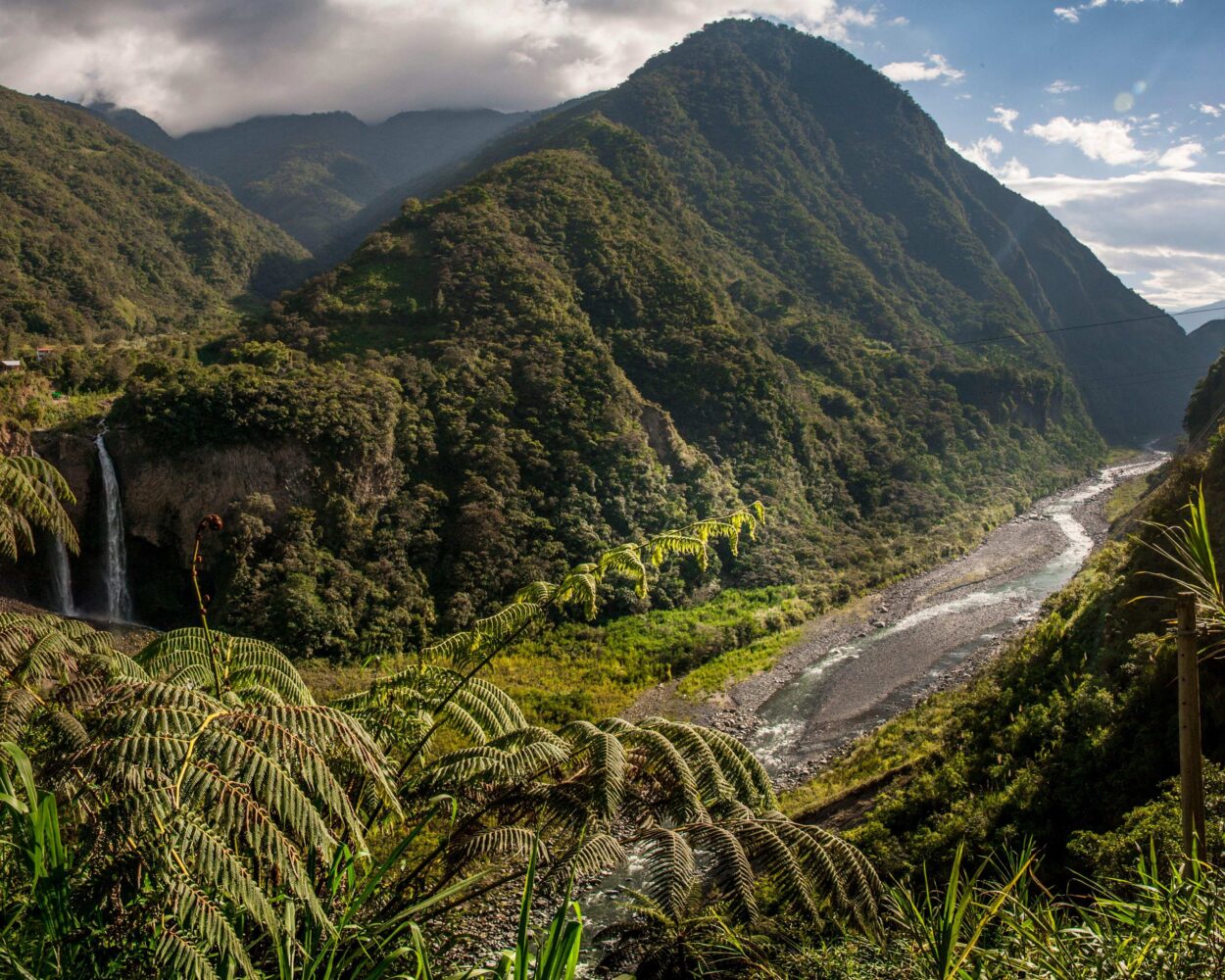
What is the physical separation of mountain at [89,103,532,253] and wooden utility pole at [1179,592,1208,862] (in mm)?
72914

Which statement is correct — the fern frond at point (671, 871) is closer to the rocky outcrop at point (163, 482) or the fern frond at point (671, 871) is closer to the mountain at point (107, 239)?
the rocky outcrop at point (163, 482)

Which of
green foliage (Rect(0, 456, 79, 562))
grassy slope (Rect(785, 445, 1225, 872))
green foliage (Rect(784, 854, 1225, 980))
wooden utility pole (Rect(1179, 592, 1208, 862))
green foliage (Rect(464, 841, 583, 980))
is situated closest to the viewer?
green foliage (Rect(464, 841, 583, 980))

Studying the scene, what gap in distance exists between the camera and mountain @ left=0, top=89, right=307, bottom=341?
110 ft

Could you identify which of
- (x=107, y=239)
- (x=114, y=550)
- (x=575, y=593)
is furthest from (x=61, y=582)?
(x=107, y=239)

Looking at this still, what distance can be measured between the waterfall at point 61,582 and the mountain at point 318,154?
5415 centimetres

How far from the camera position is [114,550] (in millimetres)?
21516

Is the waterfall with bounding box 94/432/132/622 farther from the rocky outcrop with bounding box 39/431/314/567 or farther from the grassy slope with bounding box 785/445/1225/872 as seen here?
the grassy slope with bounding box 785/445/1225/872

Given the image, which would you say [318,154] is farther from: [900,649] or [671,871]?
[671,871]

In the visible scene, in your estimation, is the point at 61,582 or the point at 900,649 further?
the point at 900,649

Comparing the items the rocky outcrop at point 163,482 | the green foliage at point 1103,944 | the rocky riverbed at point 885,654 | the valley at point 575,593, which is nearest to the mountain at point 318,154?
the valley at point 575,593

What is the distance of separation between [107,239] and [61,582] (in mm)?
28423

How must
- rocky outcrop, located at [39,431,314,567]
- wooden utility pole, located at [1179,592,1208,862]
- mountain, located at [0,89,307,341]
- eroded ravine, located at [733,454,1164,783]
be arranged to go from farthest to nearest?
mountain, located at [0,89,307,341], rocky outcrop, located at [39,431,314,567], eroded ravine, located at [733,454,1164,783], wooden utility pole, located at [1179,592,1208,862]

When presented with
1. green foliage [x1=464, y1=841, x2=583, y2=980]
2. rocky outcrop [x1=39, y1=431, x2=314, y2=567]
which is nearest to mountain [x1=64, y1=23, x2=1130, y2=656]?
rocky outcrop [x1=39, y1=431, x2=314, y2=567]

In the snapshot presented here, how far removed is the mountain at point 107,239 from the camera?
33656 millimetres
